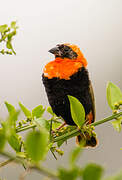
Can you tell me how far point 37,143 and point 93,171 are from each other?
0.03 meters

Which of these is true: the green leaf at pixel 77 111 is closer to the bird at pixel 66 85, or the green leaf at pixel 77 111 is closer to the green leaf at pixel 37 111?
the green leaf at pixel 37 111

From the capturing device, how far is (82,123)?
0.39 metres

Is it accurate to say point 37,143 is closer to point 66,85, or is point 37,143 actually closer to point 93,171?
point 93,171

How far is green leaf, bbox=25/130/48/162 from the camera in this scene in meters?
0.12

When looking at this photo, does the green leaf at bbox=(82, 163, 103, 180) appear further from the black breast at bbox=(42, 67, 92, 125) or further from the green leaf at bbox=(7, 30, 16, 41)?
the black breast at bbox=(42, 67, 92, 125)

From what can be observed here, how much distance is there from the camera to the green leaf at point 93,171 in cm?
12

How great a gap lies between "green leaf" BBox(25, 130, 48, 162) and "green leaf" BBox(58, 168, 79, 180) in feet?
0.05

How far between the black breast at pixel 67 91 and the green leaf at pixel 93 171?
66cm

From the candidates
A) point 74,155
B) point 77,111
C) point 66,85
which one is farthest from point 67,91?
point 74,155

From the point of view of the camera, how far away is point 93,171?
12 centimetres

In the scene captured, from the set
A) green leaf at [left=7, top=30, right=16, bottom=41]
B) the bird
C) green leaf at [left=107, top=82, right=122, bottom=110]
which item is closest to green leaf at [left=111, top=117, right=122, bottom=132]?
green leaf at [left=107, top=82, right=122, bottom=110]

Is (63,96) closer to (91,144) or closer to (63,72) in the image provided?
(63,72)

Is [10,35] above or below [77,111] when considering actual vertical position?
above

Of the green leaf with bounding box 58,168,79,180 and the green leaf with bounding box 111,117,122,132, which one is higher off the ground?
the green leaf with bounding box 58,168,79,180
